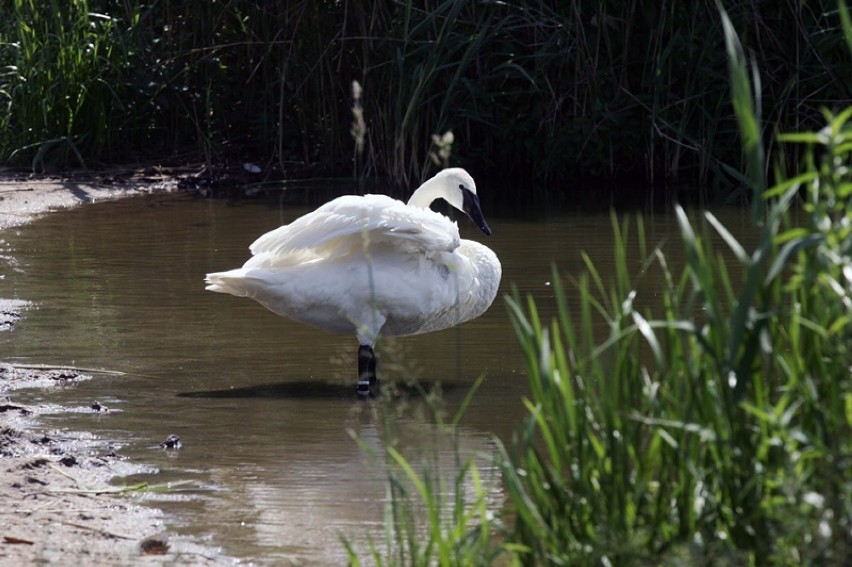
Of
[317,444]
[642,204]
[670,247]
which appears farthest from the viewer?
[642,204]

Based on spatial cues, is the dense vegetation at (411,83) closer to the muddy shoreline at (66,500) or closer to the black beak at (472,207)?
the black beak at (472,207)

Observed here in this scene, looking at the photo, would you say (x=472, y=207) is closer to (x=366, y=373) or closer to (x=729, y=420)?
(x=366, y=373)

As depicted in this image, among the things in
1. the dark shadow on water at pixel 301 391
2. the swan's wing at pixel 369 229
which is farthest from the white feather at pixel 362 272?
the dark shadow on water at pixel 301 391

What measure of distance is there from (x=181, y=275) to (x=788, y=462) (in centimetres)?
599

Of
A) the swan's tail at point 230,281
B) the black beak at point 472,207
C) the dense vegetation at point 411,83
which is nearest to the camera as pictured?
the swan's tail at point 230,281

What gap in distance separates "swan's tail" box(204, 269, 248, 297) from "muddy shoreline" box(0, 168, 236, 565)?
24.7 inches

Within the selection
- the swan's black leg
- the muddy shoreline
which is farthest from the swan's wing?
the muddy shoreline

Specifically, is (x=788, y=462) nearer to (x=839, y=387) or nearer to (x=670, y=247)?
(x=839, y=387)

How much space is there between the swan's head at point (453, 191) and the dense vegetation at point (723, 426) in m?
3.76

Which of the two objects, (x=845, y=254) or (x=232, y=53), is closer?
(x=845, y=254)

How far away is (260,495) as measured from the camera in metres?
4.27

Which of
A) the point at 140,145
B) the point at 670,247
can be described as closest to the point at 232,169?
the point at 140,145

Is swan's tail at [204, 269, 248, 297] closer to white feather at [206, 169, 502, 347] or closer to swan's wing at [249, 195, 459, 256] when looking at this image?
white feather at [206, 169, 502, 347]

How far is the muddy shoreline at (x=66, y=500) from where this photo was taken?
11.9 ft
